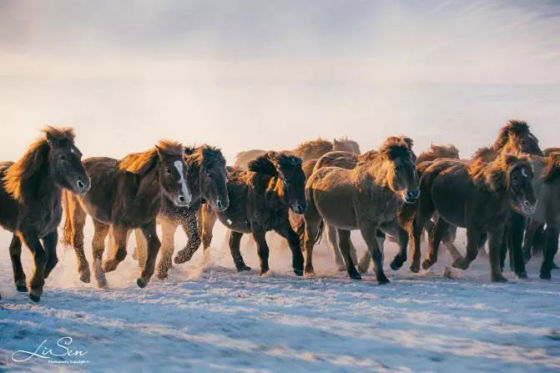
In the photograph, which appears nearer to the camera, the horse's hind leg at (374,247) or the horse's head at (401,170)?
the horse's head at (401,170)

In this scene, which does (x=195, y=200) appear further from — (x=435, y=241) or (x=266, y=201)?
(x=435, y=241)

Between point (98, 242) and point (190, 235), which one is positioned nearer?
point (98, 242)

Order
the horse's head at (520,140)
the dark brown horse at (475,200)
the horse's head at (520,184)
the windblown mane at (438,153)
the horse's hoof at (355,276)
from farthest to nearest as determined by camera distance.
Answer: the windblown mane at (438,153)
the horse's head at (520,140)
the horse's hoof at (355,276)
the dark brown horse at (475,200)
the horse's head at (520,184)

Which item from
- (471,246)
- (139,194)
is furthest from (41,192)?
(471,246)

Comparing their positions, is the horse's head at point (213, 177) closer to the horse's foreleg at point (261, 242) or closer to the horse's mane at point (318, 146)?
the horse's foreleg at point (261, 242)

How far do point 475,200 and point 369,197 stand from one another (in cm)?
191

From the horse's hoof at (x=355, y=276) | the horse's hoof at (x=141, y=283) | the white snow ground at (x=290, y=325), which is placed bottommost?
the white snow ground at (x=290, y=325)

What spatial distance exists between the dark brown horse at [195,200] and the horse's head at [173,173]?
1289 millimetres

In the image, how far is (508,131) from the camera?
1438 centimetres

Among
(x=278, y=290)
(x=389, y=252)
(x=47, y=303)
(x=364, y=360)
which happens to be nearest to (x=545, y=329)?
(x=364, y=360)

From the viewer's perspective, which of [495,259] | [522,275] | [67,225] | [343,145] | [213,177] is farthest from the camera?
[343,145]

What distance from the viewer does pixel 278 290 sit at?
10.7 meters

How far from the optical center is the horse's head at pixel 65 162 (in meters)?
9.84

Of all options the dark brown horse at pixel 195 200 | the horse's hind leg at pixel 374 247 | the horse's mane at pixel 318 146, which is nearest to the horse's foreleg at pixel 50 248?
the dark brown horse at pixel 195 200
